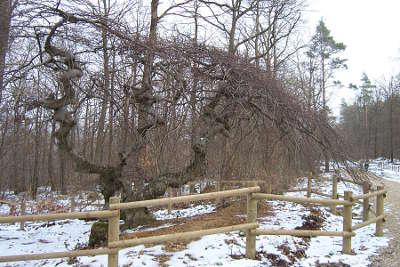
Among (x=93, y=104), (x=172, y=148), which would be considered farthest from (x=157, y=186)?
(x=93, y=104)

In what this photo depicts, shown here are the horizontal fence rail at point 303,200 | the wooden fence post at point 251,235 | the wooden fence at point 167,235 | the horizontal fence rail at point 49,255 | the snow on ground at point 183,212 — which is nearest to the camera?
the horizontal fence rail at point 49,255

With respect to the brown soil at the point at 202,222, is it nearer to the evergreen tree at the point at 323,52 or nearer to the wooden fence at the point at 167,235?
the wooden fence at the point at 167,235

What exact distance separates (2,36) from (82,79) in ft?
5.06

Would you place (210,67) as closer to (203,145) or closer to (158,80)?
(158,80)

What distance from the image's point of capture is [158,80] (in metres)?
7.20

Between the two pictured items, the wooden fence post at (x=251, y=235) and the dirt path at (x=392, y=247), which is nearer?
the wooden fence post at (x=251, y=235)

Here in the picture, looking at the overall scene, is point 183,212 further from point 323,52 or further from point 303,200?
point 323,52

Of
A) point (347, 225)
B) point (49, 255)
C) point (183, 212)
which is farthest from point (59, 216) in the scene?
point (183, 212)

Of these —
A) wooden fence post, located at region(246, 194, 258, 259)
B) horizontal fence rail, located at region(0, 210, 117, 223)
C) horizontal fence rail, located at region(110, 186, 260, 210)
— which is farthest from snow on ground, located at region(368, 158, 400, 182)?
horizontal fence rail, located at region(0, 210, 117, 223)

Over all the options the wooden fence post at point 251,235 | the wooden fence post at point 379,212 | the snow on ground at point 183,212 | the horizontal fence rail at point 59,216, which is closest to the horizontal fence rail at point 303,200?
the wooden fence post at point 251,235

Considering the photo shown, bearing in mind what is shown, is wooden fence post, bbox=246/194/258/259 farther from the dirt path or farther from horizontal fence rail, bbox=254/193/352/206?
the dirt path

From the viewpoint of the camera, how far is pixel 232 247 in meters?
6.17

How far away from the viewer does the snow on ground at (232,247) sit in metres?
5.59

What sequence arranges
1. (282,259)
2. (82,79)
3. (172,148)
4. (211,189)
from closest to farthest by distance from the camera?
(282,259), (172,148), (82,79), (211,189)
